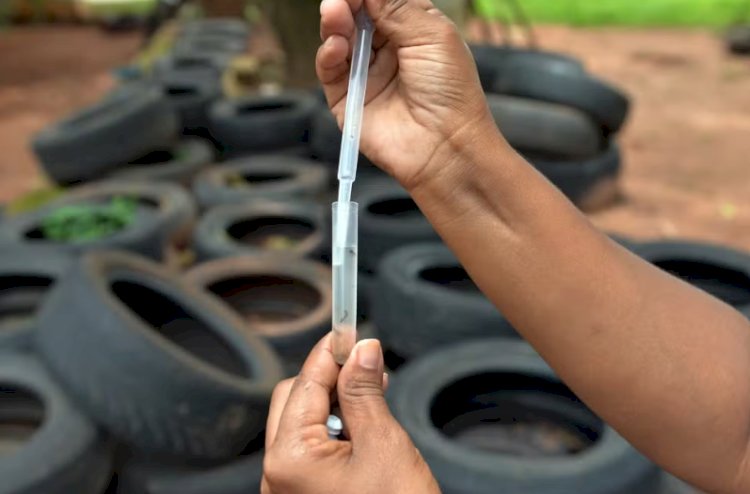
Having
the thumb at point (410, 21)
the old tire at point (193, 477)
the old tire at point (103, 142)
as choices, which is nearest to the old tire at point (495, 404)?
the old tire at point (193, 477)

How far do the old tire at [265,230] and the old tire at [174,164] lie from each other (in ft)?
2.71

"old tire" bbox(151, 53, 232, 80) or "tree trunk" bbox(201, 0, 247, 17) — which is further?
"tree trunk" bbox(201, 0, 247, 17)

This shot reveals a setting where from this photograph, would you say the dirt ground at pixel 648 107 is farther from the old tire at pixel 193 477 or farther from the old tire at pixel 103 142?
the old tire at pixel 193 477

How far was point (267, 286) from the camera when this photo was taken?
11.5 ft

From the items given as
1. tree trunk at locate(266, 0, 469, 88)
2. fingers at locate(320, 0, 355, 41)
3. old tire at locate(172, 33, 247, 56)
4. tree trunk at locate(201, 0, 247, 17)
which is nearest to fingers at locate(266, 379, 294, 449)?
fingers at locate(320, 0, 355, 41)

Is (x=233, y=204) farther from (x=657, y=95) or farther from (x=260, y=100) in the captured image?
(x=657, y=95)

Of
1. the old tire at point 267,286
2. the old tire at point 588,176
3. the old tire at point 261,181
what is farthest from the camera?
the old tire at point 588,176

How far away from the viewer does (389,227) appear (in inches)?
136

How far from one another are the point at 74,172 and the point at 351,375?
423 centimetres

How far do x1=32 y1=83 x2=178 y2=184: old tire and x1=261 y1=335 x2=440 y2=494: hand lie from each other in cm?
413

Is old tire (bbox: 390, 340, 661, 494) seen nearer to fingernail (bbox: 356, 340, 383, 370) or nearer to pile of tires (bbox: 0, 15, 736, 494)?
pile of tires (bbox: 0, 15, 736, 494)

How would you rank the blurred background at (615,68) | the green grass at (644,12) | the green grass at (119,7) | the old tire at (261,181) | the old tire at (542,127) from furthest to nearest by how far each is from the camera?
the green grass at (119,7) → the green grass at (644,12) → the blurred background at (615,68) → the old tire at (542,127) → the old tire at (261,181)

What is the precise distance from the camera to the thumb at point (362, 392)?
0.90 m

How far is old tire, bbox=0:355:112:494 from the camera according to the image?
2.19 m
